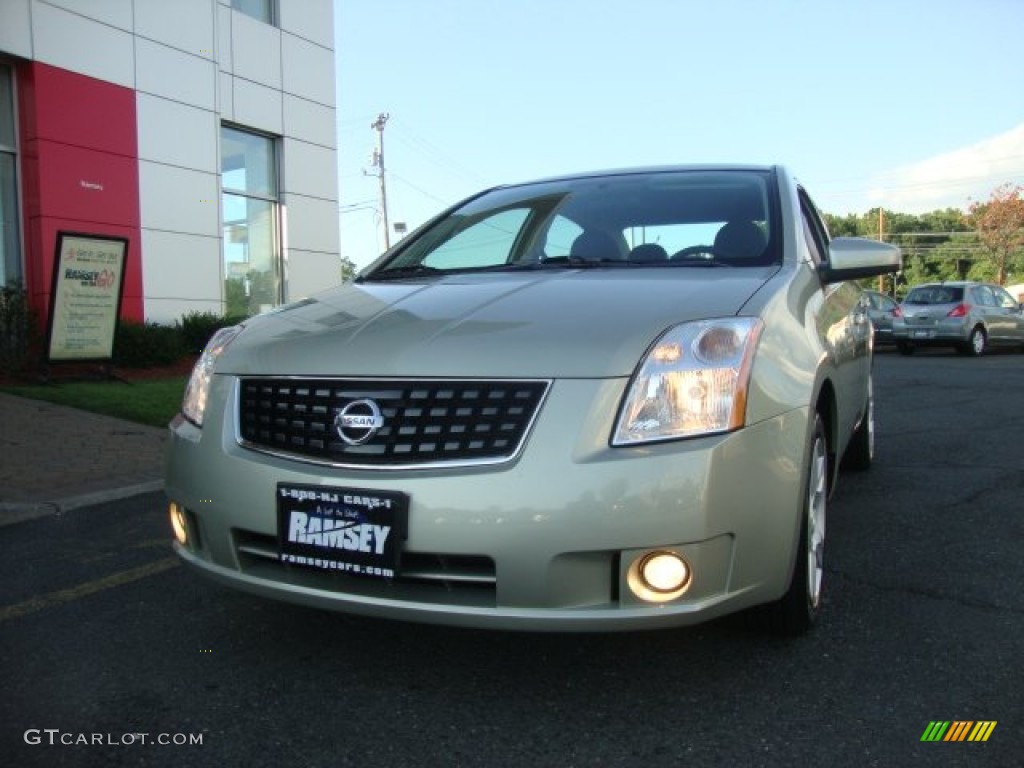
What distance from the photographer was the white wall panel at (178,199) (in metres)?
11.8

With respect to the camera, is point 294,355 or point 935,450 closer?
point 294,355

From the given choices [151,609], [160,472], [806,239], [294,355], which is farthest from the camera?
[160,472]

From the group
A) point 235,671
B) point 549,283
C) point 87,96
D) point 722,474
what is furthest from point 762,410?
point 87,96

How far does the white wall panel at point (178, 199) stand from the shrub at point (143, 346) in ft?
5.49

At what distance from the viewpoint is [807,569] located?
2621 mm

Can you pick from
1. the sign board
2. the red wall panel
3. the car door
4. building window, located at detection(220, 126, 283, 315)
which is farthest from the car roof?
the car door

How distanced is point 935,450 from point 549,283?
14.0ft

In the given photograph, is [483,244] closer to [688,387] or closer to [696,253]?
[696,253]

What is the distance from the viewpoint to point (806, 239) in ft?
11.3

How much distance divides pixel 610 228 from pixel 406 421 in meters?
1.53

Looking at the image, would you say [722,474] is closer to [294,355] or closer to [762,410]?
[762,410]

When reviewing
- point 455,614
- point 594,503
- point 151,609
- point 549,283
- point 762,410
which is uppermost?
point 549,283

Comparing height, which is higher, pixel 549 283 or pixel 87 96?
pixel 87 96

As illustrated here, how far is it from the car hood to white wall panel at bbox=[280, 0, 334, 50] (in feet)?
41.9
